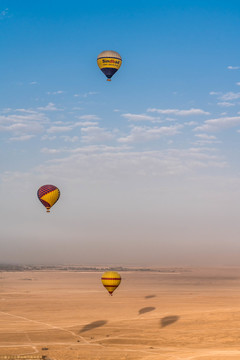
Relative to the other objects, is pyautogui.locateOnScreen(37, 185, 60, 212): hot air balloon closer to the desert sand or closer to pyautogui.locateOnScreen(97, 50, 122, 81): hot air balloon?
the desert sand

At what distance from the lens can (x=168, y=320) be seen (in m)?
52.4

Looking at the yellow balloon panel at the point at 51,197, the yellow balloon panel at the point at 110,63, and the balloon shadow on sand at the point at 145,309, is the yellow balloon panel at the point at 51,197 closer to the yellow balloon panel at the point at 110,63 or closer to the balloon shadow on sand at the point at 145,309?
the yellow balloon panel at the point at 110,63

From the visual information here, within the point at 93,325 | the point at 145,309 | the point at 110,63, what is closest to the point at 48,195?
the point at 93,325

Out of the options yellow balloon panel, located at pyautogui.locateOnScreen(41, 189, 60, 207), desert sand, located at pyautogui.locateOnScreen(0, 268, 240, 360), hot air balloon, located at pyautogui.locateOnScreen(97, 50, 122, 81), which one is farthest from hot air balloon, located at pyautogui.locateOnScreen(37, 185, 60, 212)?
hot air balloon, located at pyautogui.locateOnScreen(97, 50, 122, 81)

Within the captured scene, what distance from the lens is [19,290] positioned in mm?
86312

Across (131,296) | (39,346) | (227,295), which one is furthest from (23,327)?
(227,295)

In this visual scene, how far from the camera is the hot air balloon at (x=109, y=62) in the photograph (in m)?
54.8

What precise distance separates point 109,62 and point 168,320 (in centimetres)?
2579

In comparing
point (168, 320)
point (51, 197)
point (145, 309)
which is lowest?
point (168, 320)

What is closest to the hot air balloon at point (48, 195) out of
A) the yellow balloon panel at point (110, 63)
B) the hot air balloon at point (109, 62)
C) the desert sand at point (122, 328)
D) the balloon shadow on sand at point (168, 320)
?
the desert sand at point (122, 328)

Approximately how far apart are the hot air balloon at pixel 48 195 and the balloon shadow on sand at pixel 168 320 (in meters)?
15.2

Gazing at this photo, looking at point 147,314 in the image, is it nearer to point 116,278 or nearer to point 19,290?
point 116,278

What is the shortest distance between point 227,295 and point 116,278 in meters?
32.2

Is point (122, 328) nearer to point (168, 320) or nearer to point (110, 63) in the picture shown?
point (168, 320)
